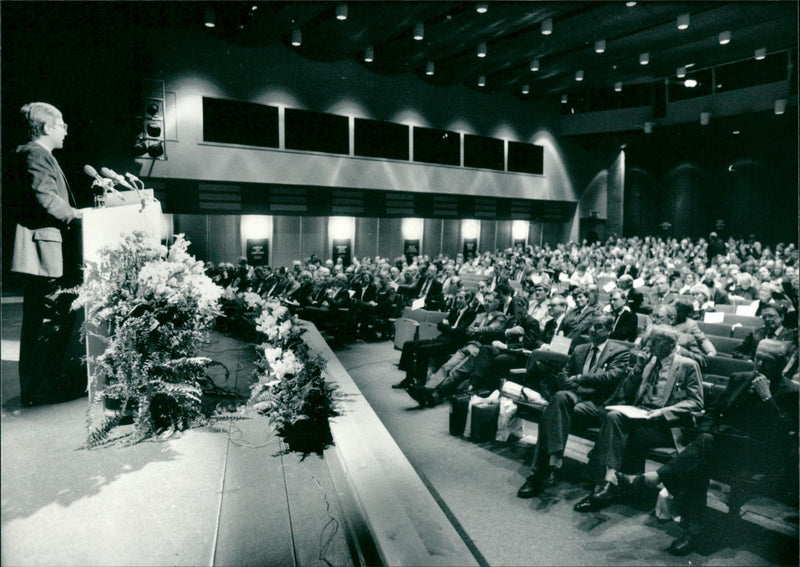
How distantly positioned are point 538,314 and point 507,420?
10.8ft

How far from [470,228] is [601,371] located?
1566cm

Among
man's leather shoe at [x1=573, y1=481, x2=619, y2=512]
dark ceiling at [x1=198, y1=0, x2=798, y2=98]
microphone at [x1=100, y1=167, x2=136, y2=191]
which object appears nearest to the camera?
microphone at [x1=100, y1=167, x2=136, y2=191]

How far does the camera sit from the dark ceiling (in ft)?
37.5

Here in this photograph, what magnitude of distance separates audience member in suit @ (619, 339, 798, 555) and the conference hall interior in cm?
2

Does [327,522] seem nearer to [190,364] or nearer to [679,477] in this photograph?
[190,364]

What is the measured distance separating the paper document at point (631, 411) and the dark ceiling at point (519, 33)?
839cm

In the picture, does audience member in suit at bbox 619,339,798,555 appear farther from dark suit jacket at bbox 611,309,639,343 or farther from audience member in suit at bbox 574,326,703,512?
dark suit jacket at bbox 611,309,639,343

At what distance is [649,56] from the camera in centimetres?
1488

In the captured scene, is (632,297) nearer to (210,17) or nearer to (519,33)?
(519,33)

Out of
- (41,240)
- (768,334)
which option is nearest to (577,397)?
(768,334)

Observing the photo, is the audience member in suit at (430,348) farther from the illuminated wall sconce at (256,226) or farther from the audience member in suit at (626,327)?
the illuminated wall sconce at (256,226)

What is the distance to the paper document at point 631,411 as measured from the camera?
3648 millimetres

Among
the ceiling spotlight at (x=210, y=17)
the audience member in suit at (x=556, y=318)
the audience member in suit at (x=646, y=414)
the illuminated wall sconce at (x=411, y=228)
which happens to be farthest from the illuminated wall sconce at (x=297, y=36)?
the audience member in suit at (x=646, y=414)

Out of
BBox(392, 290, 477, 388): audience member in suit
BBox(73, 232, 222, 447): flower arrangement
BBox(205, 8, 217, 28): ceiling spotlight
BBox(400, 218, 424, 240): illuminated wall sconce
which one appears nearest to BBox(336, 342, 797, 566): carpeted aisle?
BBox(392, 290, 477, 388): audience member in suit
